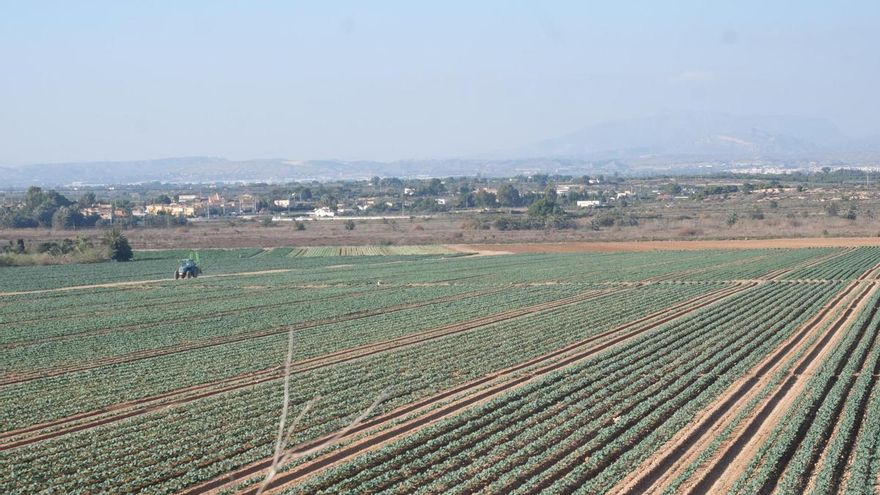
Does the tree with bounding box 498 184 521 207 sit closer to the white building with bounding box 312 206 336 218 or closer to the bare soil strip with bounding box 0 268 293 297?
the white building with bounding box 312 206 336 218

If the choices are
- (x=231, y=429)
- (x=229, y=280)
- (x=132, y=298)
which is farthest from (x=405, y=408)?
(x=229, y=280)

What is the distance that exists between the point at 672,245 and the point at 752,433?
67.3 metres

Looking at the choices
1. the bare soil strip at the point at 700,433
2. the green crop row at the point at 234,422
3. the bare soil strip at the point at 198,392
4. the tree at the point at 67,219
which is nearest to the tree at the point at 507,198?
the tree at the point at 67,219

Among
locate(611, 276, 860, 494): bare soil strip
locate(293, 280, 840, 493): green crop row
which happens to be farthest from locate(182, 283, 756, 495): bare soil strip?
locate(611, 276, 860, 494): bare soil strip

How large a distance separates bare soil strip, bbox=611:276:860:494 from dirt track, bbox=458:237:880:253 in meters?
52.8

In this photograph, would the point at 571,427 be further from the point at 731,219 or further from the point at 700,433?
the point at 731,219

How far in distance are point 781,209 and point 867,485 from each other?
368 ft

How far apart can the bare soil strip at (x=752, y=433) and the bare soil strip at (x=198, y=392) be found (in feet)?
37.7

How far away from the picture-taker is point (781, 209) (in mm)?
121062

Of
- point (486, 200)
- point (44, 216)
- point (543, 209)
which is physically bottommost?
point (486, 200)

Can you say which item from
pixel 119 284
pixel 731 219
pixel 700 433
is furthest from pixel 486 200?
pixel 700 433

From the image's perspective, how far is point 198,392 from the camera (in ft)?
76.4

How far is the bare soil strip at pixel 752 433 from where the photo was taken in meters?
15.7

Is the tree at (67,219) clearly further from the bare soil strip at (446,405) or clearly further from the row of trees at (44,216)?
the bare soil strip at (446,405)
